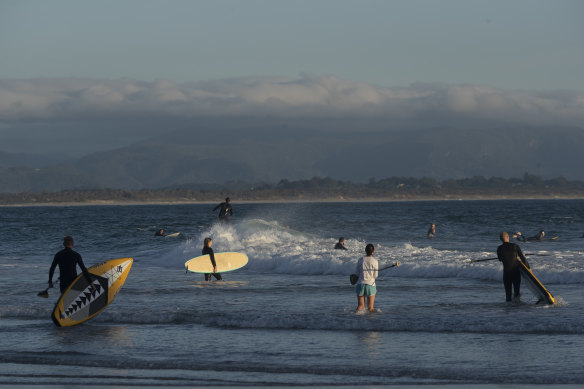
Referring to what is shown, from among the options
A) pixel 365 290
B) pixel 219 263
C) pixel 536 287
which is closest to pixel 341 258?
pixel 219 263

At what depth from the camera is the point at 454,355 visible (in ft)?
36.3

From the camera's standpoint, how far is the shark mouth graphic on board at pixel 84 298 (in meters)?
14.0

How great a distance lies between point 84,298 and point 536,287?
906 cm

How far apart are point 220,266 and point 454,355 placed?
13.5 metres

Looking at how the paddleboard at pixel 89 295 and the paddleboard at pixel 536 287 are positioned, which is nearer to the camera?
the paddleboard at pixel 89 295

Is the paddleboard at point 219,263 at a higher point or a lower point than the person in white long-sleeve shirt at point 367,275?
lower

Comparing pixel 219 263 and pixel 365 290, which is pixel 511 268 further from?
pixel 219 263

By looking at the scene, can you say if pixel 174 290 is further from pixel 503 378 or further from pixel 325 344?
pixel 503 378

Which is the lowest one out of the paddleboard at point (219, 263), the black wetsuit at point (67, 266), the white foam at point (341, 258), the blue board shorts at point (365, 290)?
the white foam at point (341, 258)

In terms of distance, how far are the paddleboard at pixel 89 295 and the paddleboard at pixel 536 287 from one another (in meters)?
8.42

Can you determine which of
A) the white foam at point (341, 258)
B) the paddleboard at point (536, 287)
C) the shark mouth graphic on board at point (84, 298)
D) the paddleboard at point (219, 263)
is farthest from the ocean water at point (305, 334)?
the paddleboard at point (219, 263)

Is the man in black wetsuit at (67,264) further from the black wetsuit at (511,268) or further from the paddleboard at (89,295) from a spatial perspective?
the black wetsuit at (511,268)

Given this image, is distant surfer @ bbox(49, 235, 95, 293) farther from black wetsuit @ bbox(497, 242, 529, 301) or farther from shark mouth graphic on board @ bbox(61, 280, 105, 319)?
black wetsuit @ bbox(497, 242, 529, 301)

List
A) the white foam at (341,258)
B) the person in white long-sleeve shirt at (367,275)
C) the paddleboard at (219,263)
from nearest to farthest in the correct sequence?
1. the person in white long-sleeve shirt at (367,275)
2. the white foam at (341,258)
3. the paddleboard at (219,263)
